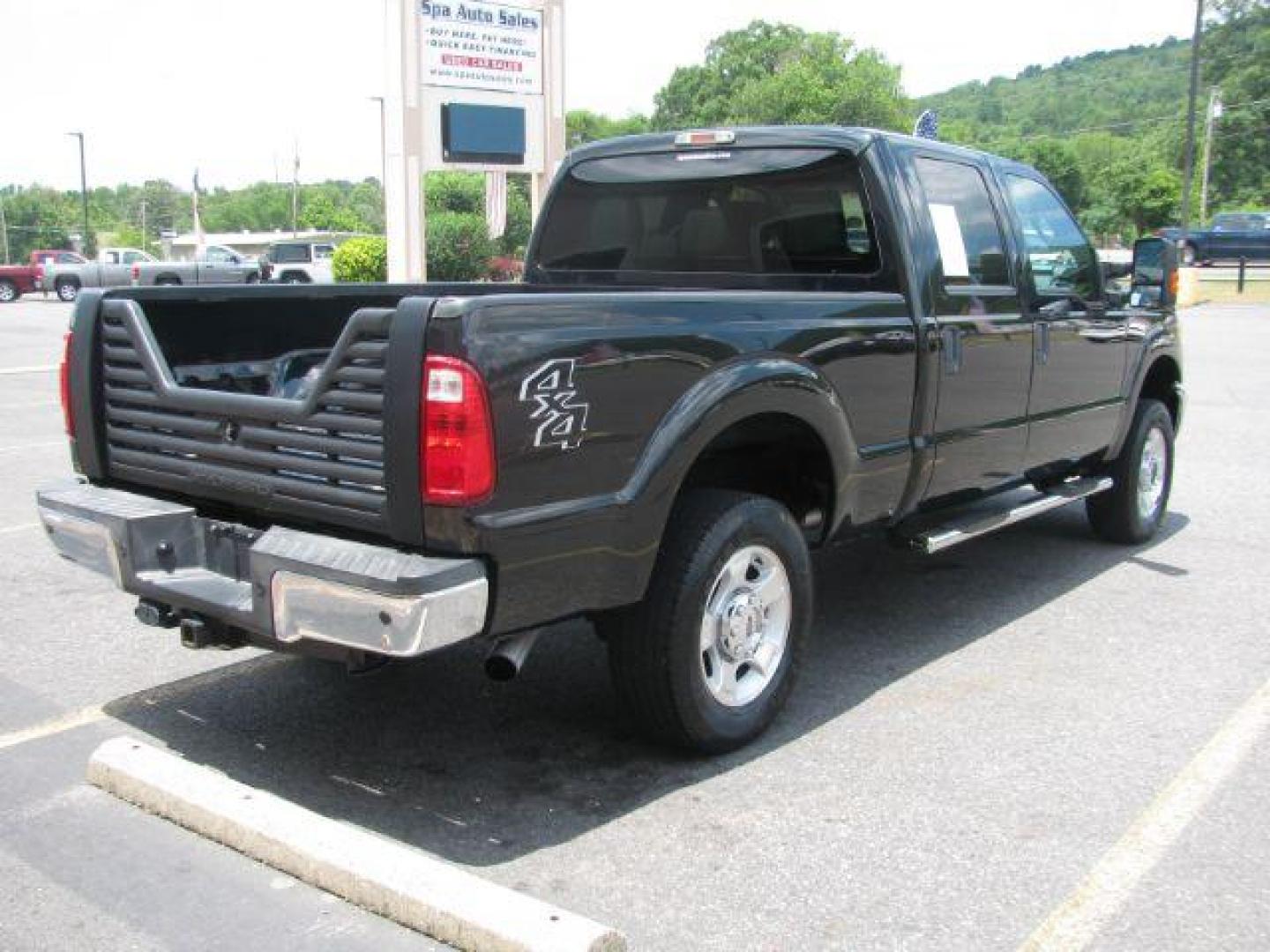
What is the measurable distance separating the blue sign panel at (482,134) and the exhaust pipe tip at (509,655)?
59.7ft

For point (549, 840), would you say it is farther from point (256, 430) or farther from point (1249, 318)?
point (1249, 318)

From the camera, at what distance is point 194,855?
323cm

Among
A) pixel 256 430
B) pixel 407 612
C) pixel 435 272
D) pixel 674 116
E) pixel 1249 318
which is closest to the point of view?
pixel 407 612

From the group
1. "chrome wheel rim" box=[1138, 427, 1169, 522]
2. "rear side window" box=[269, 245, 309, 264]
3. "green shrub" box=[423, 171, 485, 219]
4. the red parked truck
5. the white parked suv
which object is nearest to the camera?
"chrome wheel rim" box=[1138, 427, 1169, 522]

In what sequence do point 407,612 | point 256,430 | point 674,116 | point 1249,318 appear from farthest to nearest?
point 674,116 → point 1249,318 → point 256,430 → point 407,612

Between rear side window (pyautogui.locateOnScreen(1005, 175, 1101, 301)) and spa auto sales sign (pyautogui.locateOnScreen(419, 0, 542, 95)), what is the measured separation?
51.6ft

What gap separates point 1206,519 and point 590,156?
14.6ft

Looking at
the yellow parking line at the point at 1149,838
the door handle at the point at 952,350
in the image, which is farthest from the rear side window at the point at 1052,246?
the yellow parking line at the point at 1149,838

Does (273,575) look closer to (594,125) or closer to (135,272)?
(135,272)

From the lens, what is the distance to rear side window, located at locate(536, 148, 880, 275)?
15.4 ft

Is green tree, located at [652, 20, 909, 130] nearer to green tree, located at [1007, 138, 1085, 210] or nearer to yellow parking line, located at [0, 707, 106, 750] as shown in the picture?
green tree, located at [1007, 138, 1085, 210]

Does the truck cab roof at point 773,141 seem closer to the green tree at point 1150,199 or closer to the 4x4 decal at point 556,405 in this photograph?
the 4x4 decal at point 556,405

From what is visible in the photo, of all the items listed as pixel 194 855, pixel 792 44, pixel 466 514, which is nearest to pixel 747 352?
pixel 466 514

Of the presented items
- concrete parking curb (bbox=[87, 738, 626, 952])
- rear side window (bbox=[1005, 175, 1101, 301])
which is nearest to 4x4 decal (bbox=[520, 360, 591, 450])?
concrete parking curb (bbox=[87, 738, 626, 952])
